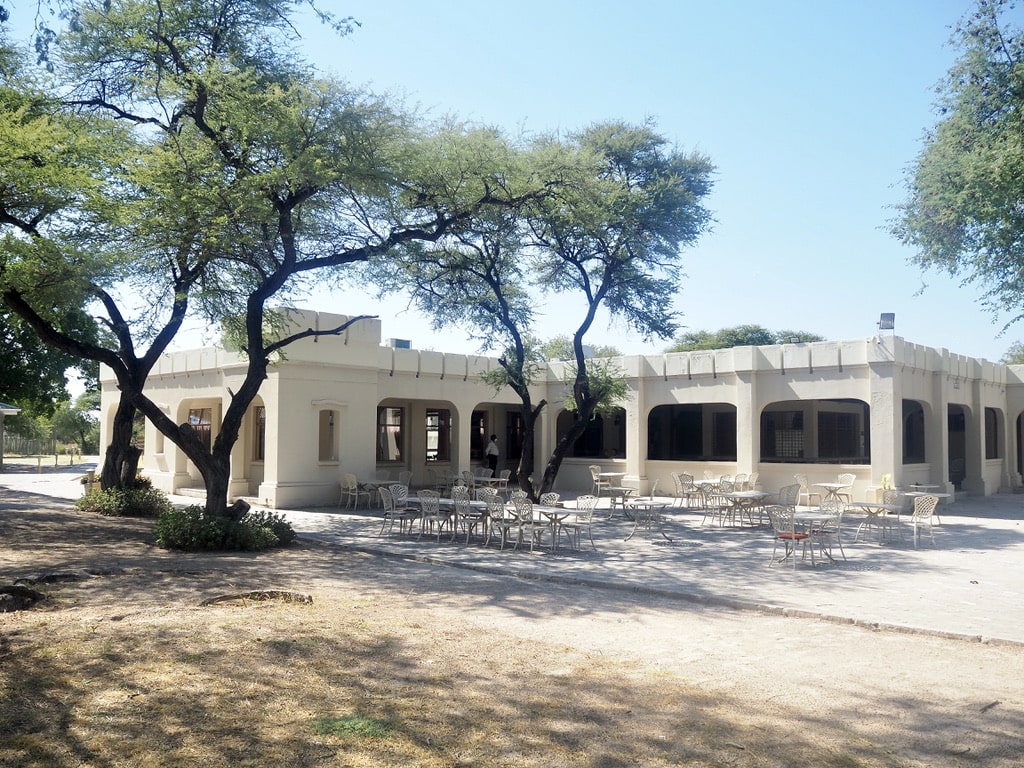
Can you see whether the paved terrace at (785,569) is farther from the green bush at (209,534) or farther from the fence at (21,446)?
the fence at (21,446)

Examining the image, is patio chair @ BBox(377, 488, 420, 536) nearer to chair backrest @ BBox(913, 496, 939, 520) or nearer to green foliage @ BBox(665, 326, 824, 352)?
chair backrest @ BBox(913, 496, 939, 520)

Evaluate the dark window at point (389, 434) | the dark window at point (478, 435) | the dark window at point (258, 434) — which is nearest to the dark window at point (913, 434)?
the dark window at point (478, 435)

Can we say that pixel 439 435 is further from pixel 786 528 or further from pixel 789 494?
pixel 786 528

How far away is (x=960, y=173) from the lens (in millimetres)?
12773

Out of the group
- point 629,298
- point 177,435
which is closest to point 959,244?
point 629,298

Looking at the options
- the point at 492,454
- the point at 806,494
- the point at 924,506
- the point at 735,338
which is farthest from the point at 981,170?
the point at 735,338

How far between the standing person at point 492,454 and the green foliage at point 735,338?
27159mm

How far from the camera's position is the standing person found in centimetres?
2511

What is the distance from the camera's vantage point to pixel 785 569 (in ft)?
36.8

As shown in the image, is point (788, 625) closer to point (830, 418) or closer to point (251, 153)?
point (251, 153)

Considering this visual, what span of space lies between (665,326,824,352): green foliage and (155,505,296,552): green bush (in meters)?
41.3

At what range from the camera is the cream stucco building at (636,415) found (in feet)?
64.1

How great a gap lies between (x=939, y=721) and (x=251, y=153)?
1184cm

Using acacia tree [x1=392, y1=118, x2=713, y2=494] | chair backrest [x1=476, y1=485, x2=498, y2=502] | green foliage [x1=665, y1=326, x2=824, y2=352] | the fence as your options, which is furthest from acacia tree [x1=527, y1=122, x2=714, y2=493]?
the fence
